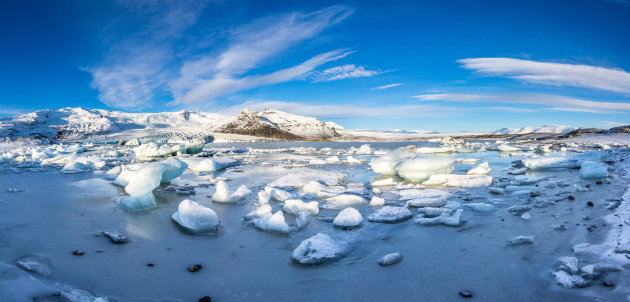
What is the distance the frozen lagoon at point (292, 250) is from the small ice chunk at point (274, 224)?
10 centimetres

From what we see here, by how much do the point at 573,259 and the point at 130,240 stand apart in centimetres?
404

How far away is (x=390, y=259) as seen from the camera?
2.66m

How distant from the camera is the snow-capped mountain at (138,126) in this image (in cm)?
6841

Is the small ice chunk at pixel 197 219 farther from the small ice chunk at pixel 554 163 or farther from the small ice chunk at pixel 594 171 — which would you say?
the small ice chunk at pixel 554 163

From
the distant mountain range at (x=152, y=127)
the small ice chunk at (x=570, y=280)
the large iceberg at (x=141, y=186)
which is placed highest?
the distant mountain range at (x=152, y=127)

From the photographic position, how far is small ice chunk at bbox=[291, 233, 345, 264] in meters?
2.70

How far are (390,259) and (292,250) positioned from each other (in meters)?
0.95

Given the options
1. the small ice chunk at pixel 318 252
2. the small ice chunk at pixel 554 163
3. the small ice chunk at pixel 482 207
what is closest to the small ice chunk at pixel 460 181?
the small ice chunk at pixel 482 207

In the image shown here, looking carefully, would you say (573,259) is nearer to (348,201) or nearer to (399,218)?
(399,218)

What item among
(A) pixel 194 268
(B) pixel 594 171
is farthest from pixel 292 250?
(B) pixel 594 171

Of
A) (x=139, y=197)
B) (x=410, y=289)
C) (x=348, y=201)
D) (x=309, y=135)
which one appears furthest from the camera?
(x=309, y=135)

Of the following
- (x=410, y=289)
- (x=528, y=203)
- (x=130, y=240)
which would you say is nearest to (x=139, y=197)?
(x=130, y=240)

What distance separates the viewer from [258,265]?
2.66 metres

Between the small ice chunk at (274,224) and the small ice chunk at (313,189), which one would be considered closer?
the small ice chunk at (274,224)
